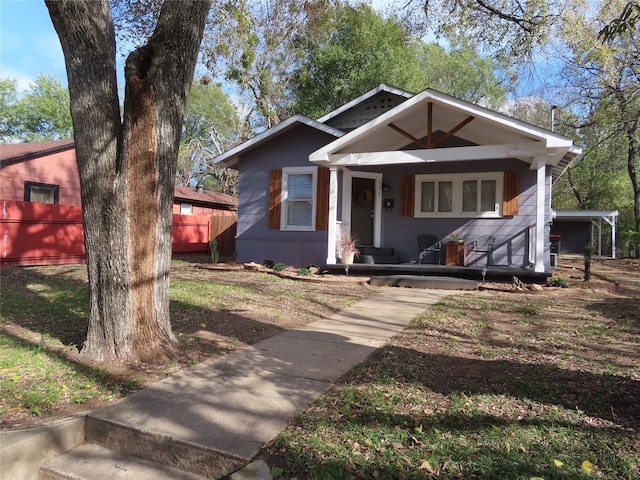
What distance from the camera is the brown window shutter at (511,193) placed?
1009 cm

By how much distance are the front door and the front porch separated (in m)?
1.77

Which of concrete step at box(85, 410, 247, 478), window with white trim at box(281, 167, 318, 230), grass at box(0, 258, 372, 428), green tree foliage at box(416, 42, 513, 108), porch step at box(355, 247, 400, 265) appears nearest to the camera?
concrete step at box(85, 410, 247, 478)

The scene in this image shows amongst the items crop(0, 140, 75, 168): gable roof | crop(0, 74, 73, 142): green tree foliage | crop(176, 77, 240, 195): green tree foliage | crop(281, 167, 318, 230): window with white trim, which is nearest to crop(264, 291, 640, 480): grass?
crop(281, 167, 318, 230): window with white trim

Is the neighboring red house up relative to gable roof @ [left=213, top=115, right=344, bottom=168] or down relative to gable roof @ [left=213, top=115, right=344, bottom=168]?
down

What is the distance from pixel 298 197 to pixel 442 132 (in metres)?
4.19

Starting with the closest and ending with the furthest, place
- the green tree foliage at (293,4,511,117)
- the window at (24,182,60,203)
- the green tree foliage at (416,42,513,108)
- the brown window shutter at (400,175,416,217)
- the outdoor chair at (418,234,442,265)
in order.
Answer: the outdoor chair at (418,234,442,265), the brown window shutter at (400,175,416,217), the window at (24,182,60,203), the green tree foliage at (293,4,511,117), the green tree foliage at (416,42,513,108)

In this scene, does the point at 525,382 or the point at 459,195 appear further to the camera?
the point at 459,195

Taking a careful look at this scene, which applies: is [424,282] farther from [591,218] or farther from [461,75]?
[461,75]

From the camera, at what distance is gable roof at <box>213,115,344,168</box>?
1115 cm

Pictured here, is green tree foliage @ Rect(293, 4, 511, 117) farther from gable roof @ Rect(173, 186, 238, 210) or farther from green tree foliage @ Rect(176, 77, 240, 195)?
green tree foliage @ Rect(176, 77, 240, 195)

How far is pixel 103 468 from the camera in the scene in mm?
2703

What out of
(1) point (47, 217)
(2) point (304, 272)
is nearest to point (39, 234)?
(1) point (47, 217)

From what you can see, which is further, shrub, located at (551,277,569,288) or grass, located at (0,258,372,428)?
shrub, located at (551,277,569,288)

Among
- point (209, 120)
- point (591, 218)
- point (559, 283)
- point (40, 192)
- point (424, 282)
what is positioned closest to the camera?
point (559, 283)
